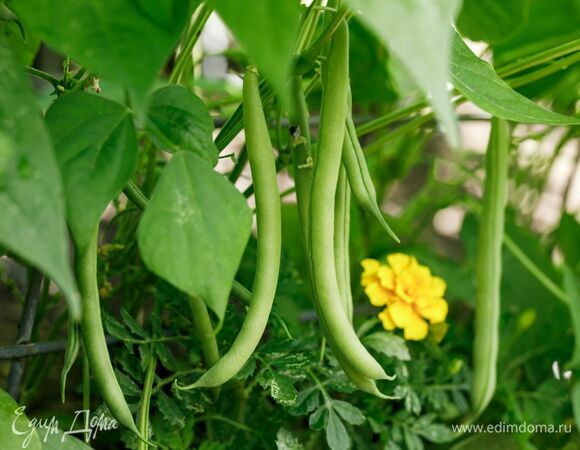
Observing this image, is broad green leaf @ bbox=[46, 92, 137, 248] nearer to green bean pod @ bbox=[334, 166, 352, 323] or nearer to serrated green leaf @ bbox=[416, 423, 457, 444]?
green bean pod @ bbox=[334, 166, 352, 323]

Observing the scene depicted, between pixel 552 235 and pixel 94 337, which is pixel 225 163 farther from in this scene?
pixel 94 337

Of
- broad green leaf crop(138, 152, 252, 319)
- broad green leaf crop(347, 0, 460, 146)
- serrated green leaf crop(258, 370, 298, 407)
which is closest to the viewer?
broad green leaf crop(347, 0, 460, 146)

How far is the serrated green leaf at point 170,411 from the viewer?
0.65m

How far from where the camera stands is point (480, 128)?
205 cm


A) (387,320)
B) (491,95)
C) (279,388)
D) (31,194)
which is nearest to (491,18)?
(491,95)

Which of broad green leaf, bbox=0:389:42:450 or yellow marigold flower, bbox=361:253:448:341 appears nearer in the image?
broad green leaf, bbox=0:389:42:450

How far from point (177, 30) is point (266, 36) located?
98 mm

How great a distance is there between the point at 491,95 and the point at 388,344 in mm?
297

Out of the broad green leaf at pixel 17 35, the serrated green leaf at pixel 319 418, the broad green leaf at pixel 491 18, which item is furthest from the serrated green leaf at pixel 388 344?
the broad green leaf at pixel 17 35

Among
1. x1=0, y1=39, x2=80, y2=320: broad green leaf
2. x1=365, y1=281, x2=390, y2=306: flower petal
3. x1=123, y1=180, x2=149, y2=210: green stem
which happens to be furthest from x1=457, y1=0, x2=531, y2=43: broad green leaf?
x1=0, y1=39, x2=80, y2=320: broad green leaf

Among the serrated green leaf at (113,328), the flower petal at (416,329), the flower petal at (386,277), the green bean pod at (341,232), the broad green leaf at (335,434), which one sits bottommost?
the broad green leaf at (335,434)

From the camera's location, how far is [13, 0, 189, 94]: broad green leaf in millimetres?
386

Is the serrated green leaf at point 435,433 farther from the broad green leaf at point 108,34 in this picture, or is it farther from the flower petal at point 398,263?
the broad green leaf at point 108,34

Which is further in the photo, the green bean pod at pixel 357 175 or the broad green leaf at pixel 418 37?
the green bean pod at pixel 357 175
